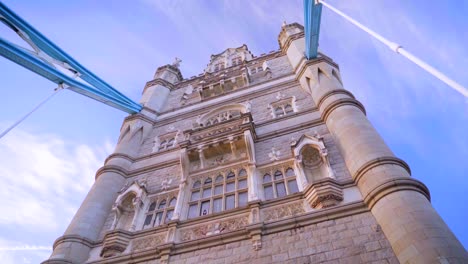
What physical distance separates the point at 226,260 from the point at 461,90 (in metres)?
5.59

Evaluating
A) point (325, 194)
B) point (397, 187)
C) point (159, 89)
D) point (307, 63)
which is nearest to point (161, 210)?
point (325, 194)

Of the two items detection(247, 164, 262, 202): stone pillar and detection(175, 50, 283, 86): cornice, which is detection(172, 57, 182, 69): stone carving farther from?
detection(247, 164, 262, 202): stone pillar

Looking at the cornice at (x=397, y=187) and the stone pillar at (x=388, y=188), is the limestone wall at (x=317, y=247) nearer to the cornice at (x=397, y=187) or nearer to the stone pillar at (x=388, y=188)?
the stone pillar at (x=388, y=188)

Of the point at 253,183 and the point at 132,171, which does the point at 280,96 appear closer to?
the point at 253,183

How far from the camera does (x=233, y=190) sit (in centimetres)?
930

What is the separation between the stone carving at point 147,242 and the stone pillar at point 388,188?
5.49m

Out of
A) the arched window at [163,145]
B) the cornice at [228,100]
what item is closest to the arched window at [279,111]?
the cornice at [228,100]

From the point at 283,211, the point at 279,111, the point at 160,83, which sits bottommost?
the point at 283,211

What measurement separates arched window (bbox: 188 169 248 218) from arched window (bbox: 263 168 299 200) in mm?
673

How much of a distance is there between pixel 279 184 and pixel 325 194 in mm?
1828

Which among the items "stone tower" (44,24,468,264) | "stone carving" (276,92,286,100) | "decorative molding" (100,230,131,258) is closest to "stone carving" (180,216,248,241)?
"stone tower" (44,24,468,264)

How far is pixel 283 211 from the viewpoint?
7.71m

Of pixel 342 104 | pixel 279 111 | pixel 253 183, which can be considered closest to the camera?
pixel 253 183

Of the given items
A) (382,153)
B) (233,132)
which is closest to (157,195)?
(233,132)
